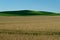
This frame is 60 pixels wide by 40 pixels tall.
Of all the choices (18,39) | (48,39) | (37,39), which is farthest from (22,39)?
(48,39)

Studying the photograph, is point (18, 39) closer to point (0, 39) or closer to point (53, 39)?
point (0, 39)

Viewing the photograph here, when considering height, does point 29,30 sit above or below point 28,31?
below

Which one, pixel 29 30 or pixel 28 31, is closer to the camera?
pixel 28 31

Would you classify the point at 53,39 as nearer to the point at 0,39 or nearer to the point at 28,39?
the point at 28,39

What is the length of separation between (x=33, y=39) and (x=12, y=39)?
1062mm

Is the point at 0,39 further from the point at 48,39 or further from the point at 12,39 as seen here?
the point at 48,39

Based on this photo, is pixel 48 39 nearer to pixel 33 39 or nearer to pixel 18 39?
pixel 33 39

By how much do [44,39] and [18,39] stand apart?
1.32 meters

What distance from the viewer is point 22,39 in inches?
328

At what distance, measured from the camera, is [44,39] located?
27.9ft

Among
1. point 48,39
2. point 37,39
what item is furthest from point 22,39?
point 48,39

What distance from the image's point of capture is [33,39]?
27.8 ft

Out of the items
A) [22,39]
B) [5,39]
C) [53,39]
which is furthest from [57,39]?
[5,39]

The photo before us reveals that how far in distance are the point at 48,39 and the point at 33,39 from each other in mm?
759
